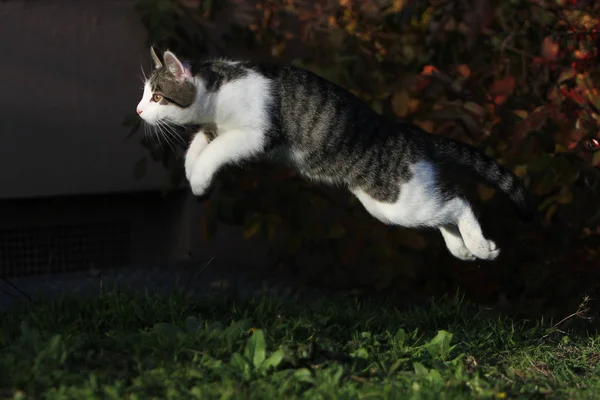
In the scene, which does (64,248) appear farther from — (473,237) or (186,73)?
(473,237)

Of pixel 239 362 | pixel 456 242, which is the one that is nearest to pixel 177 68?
pixel 239 362

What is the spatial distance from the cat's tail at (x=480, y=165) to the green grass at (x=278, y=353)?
0.66 metres

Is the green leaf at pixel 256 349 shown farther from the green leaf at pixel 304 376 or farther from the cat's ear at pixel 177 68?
the cat's ear at pixel 177 68

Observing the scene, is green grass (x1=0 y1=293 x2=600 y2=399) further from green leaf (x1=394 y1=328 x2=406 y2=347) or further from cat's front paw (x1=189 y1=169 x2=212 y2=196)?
cat's front paw (x1=189 y1=169 x2=212 y2=196)

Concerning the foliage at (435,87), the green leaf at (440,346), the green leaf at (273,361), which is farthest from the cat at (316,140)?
the foliage at (435,87)

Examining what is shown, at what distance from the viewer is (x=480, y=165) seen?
12.4 ft

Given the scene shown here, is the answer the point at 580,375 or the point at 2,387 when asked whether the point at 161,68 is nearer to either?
the point at 2,387

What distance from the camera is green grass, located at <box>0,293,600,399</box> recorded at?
316cm

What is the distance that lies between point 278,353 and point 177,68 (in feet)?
3.82

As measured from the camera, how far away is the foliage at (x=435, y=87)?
4715 millimetres

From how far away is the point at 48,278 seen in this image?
18.6 ft

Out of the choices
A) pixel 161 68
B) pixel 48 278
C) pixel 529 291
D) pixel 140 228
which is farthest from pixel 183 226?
pixel 161 68

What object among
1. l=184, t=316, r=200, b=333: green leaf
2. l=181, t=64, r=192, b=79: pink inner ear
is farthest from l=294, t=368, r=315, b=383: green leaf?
l=181, t=64, r=192, b=79: pink inner ear

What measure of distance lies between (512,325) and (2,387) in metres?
2.35
